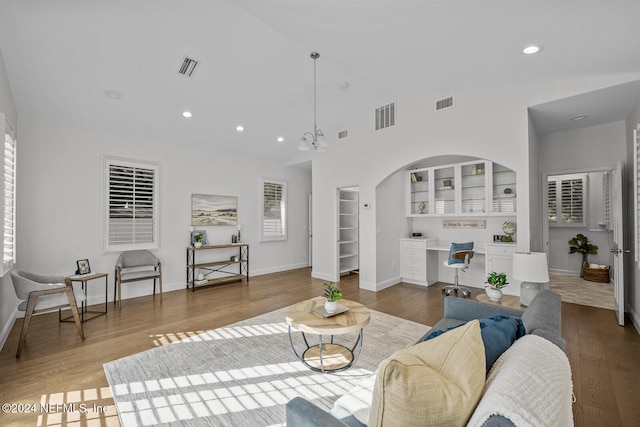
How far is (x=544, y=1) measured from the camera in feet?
7.67

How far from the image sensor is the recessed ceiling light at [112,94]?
13.0ft

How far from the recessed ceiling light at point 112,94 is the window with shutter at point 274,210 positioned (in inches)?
131

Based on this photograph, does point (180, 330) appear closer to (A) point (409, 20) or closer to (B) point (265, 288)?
(B) point (265, 288)

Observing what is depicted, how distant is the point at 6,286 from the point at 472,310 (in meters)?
5.27

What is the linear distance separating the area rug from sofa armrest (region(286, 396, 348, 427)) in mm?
970

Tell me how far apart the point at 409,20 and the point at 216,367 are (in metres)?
3.76

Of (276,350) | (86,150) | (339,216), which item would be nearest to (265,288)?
(339,216)

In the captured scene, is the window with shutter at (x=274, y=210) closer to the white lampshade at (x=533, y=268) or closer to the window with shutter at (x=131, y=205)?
the window with shutter at (x=131, y=205)

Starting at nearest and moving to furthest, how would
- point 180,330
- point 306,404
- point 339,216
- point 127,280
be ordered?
point 306,404, point 180,330, point 127,280, point 339,216

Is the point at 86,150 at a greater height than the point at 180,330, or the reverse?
the point at 86,150

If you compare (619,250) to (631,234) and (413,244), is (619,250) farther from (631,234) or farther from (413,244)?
(413,244)

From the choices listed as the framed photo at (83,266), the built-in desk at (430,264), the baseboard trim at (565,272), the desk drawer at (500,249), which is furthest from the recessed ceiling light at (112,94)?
the baseboard trim at (565,272)

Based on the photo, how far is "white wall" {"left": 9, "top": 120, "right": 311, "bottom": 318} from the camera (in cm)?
416

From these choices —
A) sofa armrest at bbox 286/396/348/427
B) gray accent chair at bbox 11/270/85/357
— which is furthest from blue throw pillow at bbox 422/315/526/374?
gray accent chair at bbox 11/270/85/357
